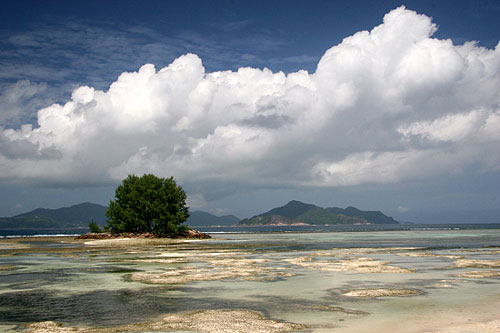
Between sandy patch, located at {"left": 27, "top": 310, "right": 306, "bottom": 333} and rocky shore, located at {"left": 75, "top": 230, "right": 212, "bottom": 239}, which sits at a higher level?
sandy patch, located at {"left": 27, "top": 310, "right": 306, "bottom": 333}

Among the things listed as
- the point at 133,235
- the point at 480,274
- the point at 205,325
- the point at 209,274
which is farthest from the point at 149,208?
the point at 205,325

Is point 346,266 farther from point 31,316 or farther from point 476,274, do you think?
point 31,316

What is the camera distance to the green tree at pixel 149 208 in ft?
340

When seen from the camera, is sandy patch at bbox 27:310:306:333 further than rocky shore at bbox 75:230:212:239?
No

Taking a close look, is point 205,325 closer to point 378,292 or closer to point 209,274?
point 378,292

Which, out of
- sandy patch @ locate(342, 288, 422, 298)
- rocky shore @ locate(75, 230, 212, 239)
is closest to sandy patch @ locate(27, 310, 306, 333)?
sandy patch @ locate(342, 288, 422, 298)

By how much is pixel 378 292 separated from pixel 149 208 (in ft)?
290

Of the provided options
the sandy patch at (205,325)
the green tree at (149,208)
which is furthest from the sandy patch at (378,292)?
the green tree at (149,208)

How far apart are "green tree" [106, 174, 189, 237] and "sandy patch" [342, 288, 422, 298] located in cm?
8489

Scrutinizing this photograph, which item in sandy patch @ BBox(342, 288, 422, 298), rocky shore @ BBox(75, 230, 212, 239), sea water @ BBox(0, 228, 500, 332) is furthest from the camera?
rocky shore @ BBox(75, 230, 212, 239)

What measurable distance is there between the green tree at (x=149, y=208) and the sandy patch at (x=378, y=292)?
279 ft

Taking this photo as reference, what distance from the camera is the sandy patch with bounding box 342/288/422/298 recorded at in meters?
19.6

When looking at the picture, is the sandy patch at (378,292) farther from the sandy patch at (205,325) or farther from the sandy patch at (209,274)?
the sandy patch at (209,274)

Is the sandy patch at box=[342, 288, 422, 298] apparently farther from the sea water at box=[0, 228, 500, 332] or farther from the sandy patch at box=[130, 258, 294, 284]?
the sandy patch at box=[130, 258, 294, 284]
